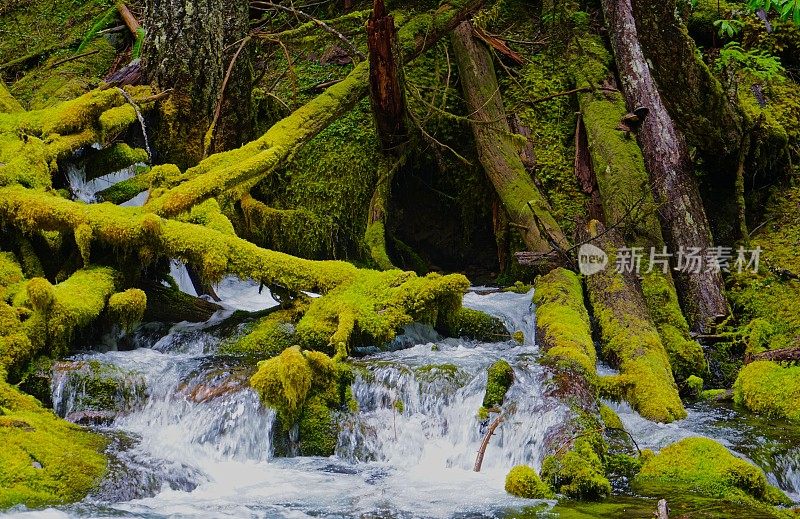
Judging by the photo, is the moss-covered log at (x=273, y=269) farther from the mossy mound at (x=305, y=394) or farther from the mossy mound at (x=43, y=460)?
the mossy mound at (x=43, y=460)

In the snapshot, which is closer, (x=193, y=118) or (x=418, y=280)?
(x=418, y=280)

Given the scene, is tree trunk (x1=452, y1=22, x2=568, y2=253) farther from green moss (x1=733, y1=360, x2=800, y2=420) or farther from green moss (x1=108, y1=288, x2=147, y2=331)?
green moss (x1=108, y1=288, x2=147, y2=331)

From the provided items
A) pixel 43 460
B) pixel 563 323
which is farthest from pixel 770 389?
pixel 43 460

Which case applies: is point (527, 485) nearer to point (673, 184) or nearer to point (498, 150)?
point (673, 184)

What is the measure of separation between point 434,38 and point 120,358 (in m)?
4.81

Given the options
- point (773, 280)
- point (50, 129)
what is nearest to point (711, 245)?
point (773, 280)

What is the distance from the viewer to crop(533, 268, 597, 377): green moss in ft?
17.5

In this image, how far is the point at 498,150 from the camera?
863cm

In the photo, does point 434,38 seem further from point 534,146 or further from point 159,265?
point 159,265

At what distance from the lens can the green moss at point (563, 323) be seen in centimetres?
534

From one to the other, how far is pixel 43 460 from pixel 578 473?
102 inches

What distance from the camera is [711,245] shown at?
766 centimetres

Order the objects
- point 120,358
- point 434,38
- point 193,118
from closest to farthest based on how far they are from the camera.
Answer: point 120,358 < point 193,118 < point 434,38

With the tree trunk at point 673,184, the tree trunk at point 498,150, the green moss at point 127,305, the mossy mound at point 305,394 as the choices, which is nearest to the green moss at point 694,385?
the tree trunk at point 673,184
